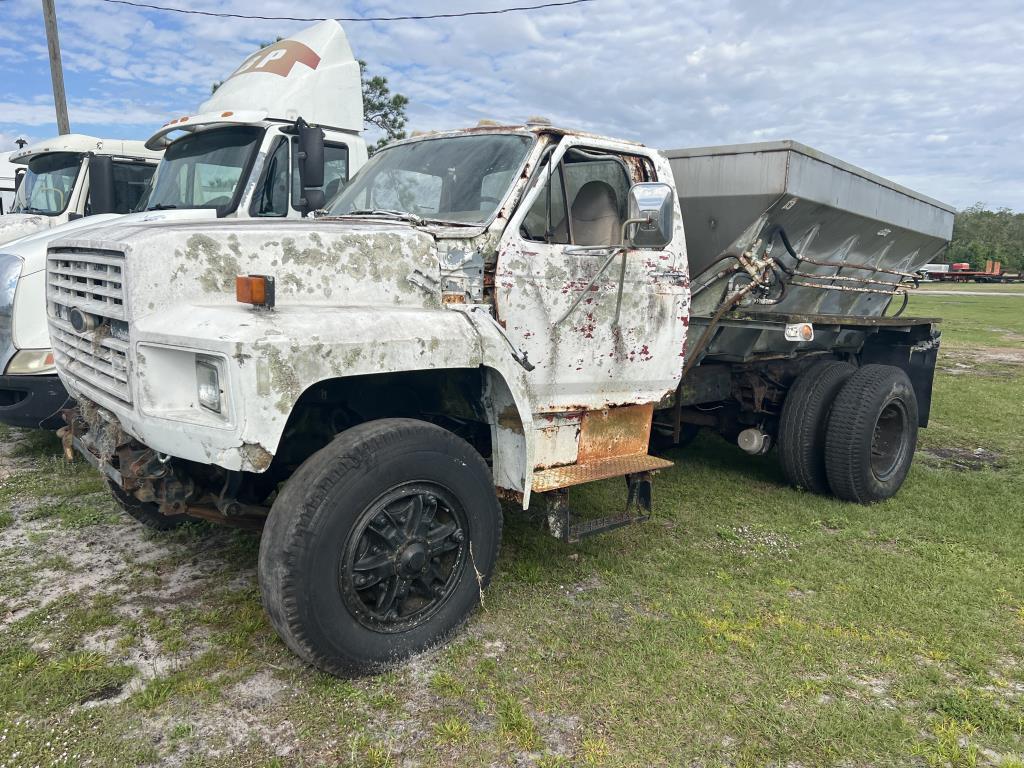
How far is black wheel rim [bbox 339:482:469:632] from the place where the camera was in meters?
2.99

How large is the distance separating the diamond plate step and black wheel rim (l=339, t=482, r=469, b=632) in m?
0.60

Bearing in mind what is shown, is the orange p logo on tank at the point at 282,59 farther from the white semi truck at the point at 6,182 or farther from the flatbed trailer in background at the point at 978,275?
the flatbed trailer in background at the point at 978,275

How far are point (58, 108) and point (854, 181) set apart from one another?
14.9 m

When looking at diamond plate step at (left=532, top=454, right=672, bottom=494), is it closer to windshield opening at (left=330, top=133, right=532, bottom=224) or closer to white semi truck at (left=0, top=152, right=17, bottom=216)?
windshield opening at (left=330, top=133, right=532, bottom=224)

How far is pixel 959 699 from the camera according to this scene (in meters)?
3.06

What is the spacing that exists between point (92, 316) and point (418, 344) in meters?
1.43

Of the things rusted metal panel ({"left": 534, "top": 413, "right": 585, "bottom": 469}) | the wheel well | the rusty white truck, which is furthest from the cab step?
the wheel well

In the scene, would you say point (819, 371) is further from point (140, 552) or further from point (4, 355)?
point (4, 355)

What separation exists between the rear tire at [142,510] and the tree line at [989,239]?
60.8m

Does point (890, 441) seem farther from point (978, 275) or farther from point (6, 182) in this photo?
point (978, 275)

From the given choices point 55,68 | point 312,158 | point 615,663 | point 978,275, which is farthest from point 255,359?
point 978,275

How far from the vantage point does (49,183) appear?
9.00 meters

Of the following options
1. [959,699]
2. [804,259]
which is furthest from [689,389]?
[959,699]

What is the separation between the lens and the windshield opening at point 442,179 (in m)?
3.74
